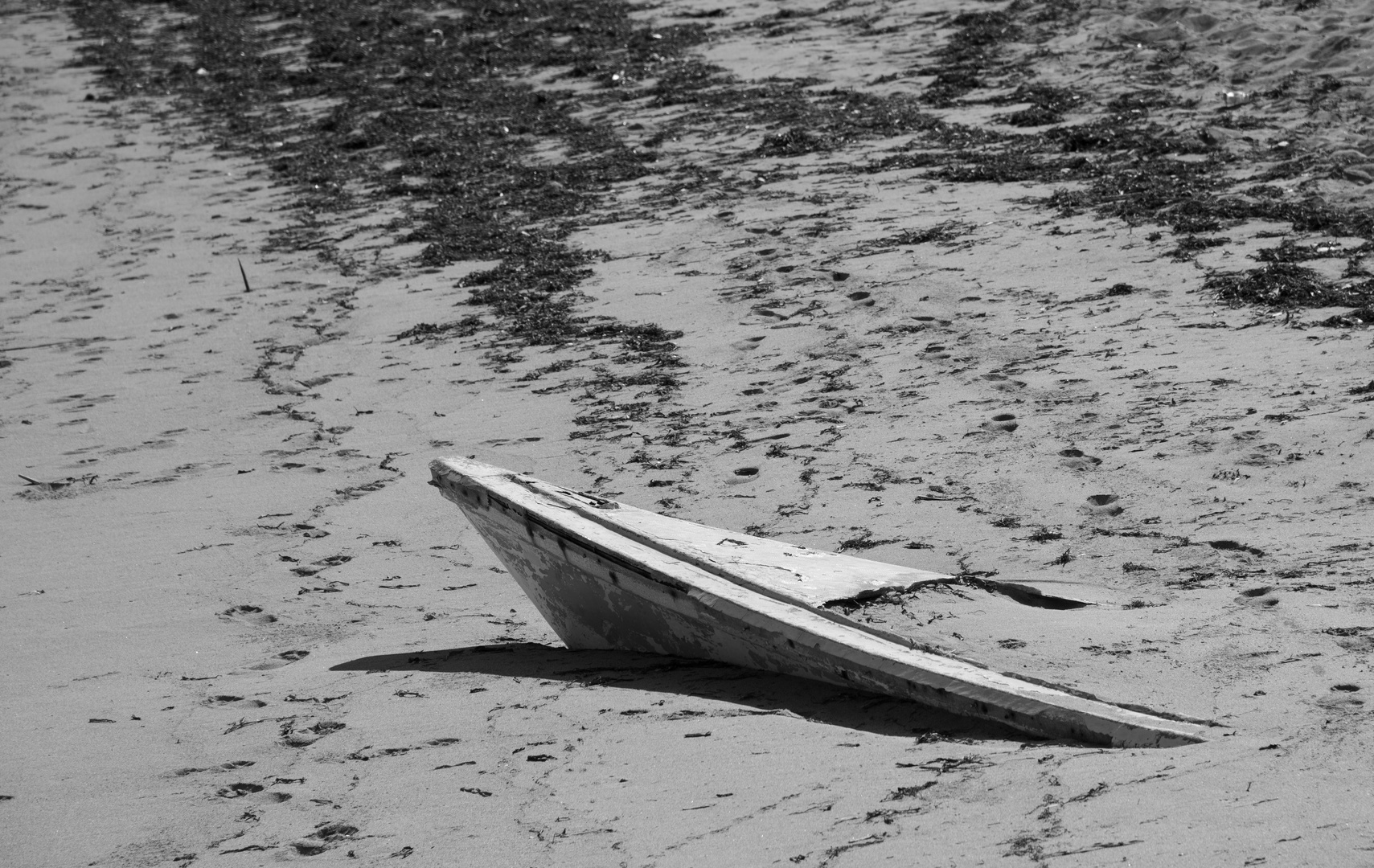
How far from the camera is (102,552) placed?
Result: 5.04 m

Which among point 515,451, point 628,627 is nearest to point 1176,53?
point 515,451

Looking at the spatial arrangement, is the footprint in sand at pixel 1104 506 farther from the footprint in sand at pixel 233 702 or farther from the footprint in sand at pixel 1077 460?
the footprint in sand at pixel 233 702

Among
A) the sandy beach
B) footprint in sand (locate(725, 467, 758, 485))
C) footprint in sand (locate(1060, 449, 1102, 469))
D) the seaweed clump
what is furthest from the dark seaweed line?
the seaweed clump

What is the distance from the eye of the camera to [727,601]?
348 cm

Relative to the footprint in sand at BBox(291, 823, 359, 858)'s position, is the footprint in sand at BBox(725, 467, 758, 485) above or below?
below

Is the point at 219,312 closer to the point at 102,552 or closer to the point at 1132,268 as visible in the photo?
the point at 102,552

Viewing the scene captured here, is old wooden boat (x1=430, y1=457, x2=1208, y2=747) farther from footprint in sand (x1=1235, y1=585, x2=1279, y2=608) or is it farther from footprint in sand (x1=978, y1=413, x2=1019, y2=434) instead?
footprint in sand (x1=978, y1=413, x2=1019, y2=434)

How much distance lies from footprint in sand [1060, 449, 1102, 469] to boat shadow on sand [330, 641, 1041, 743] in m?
1.77

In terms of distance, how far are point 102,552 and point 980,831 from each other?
3.71 meters

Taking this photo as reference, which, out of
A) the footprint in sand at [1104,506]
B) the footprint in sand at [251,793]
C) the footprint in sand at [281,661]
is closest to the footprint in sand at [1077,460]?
the footprint in sand at [1104,506]

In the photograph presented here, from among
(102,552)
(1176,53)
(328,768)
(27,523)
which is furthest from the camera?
(1176,53)

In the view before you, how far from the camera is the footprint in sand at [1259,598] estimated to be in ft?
11.4

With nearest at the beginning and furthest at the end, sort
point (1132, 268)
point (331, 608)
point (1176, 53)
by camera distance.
A: point (331, 608) < point (1132, 268) < point (1176, 53)

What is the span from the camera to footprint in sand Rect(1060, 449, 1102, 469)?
473cm
